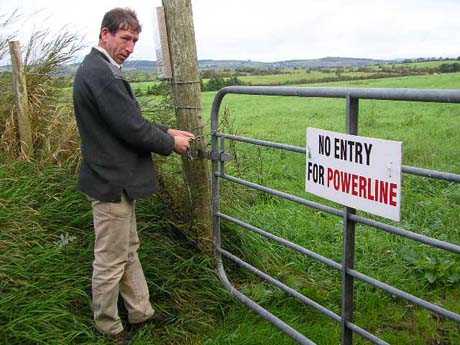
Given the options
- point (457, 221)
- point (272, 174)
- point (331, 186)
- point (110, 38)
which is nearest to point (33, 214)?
point (110, 38)

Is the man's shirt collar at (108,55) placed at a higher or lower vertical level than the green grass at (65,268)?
higher

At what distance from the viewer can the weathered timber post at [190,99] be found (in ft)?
13.8

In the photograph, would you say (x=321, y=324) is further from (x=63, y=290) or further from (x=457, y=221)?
(x=457, y=221)

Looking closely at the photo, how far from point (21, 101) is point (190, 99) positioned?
1.79 meters

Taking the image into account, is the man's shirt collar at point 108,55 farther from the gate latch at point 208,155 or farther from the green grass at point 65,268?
the green grass at point 65,268

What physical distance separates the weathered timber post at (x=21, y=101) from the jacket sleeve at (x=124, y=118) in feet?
6.41

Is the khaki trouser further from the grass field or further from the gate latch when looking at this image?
the gate latch

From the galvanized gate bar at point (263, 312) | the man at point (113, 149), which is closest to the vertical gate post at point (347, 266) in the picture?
the galvanized gate bar at point (263, 312)

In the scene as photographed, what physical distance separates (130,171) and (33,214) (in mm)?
1158

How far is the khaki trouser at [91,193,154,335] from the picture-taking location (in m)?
3.55

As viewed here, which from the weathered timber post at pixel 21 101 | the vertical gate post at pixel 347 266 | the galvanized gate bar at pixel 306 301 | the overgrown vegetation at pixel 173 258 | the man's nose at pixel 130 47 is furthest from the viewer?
the weathered timber post at pixel 21 101

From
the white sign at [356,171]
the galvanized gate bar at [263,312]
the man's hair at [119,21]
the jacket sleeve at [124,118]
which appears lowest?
the galvanized gate bar at [263,312]

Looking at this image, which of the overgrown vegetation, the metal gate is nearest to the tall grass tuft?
the overgrown vegetation

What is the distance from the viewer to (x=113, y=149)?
11.4 ft
